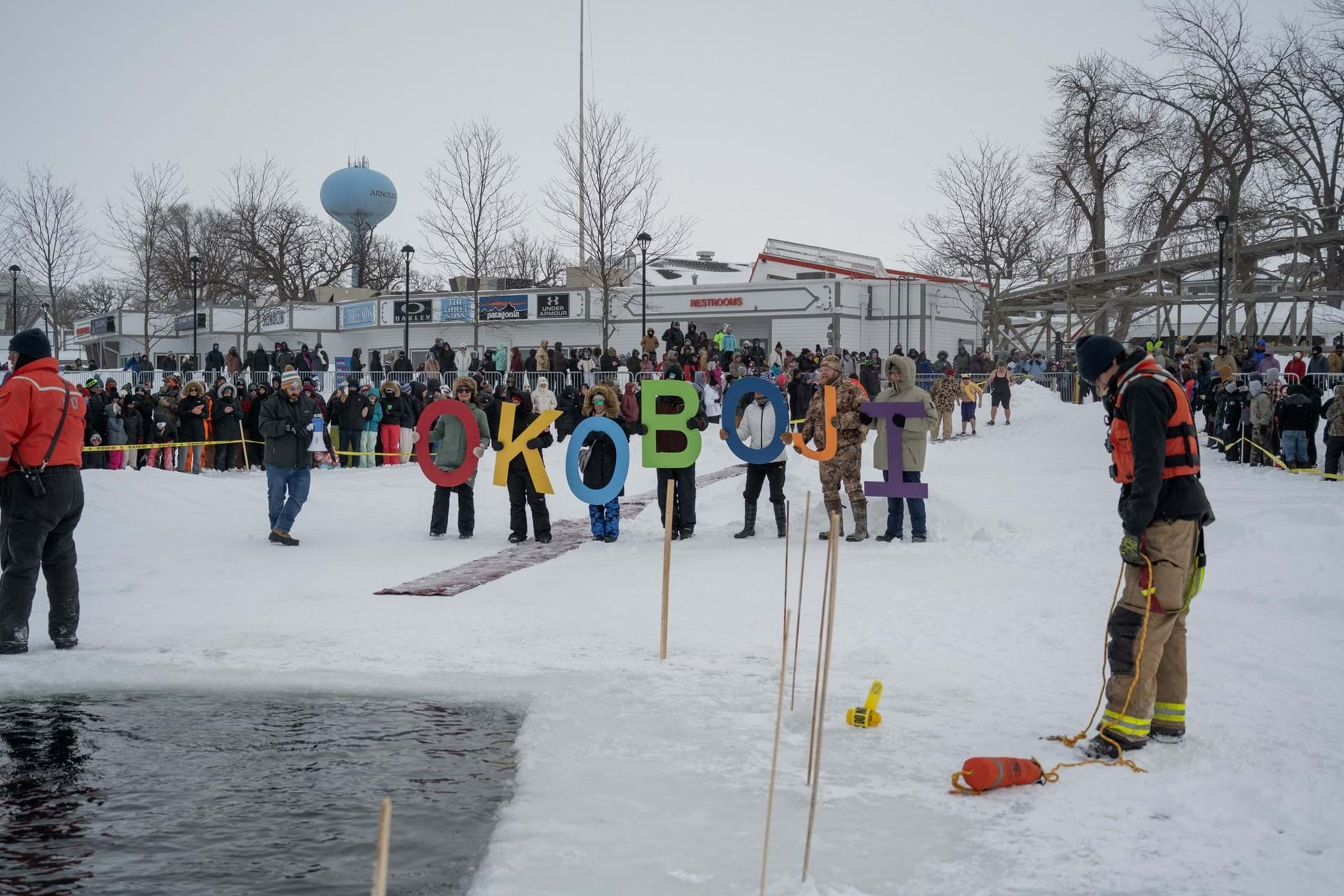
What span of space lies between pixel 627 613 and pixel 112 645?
3.56 metres

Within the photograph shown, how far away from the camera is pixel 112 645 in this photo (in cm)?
741

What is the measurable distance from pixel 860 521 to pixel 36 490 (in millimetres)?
7794

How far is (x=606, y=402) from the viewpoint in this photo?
12516 mm

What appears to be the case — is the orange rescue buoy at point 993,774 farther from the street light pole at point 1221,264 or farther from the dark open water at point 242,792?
the street light pole at point 1221,264

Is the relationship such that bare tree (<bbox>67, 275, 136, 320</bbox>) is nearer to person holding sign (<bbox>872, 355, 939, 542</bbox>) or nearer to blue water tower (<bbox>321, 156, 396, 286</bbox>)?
blue water tower (<bbox>321, 156, 396, 286</bbox>)

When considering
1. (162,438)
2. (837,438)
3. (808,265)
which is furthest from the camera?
(808,265)

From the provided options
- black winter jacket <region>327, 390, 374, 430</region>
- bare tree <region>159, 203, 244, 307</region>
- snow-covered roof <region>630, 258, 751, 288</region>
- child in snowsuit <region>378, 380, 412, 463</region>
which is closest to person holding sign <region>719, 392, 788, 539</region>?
black winter jacket <region>327, 390, 374, 430</region>

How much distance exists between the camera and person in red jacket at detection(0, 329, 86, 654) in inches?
275

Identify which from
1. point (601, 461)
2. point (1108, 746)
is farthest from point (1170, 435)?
point (601, 461)

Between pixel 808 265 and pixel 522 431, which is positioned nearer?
pixel 522 431

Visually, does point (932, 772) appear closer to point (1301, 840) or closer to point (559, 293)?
point (1301, 840)

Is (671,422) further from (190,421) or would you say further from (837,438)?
(190,421)

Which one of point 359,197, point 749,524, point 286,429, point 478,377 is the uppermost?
point 359,197

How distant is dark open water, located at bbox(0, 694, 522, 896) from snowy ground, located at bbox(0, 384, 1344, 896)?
0.26 m
